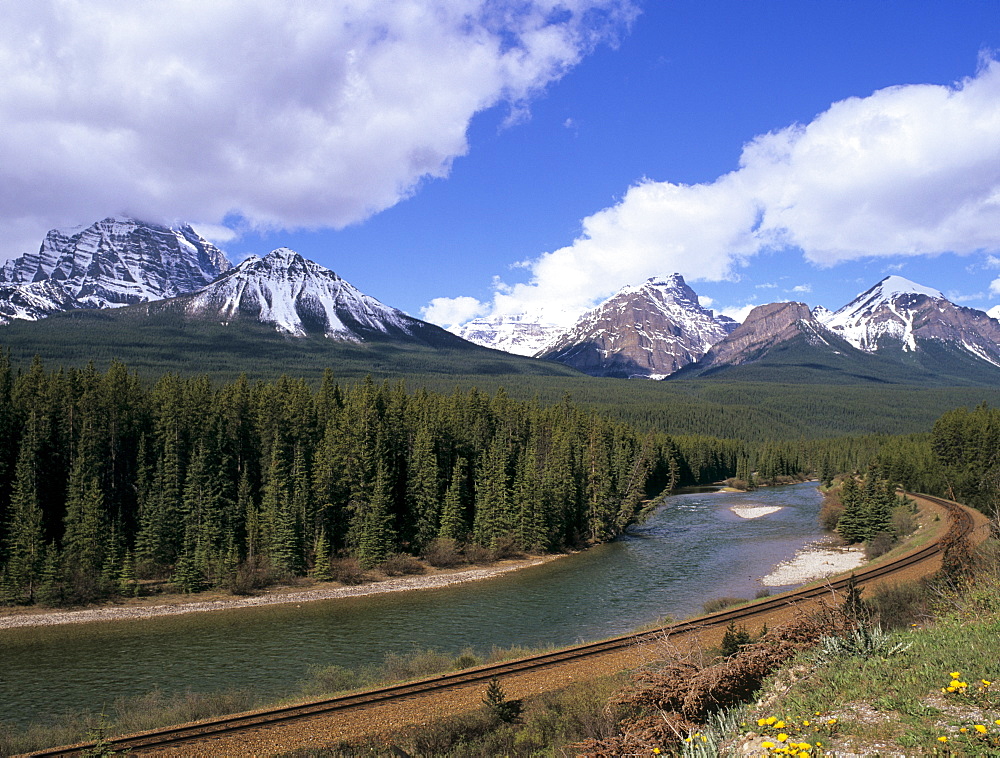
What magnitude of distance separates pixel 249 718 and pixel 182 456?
40012 millimetres

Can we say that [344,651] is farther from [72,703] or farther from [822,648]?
[822,648]

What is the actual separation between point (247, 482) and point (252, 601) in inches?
515

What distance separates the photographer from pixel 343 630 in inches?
1531

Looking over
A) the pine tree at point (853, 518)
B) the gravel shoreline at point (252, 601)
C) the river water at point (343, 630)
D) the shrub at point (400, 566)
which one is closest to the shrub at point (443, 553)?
the shrub at point (400, 566)

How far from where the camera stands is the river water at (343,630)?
3045 centimetres

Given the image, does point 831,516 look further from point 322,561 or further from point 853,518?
point 322,561

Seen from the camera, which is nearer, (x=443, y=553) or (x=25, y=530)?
(x=25, y=530)

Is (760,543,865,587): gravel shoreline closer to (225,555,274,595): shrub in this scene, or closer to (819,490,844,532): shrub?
(819,490,844,532): shrub

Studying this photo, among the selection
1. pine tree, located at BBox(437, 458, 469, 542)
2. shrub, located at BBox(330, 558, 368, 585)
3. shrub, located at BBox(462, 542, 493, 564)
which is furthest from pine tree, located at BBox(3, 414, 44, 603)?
shrub, located at BBox(462, 542, 493, 564)

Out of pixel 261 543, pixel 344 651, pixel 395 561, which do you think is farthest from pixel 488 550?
pixel 344 651

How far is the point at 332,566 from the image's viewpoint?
5391cm

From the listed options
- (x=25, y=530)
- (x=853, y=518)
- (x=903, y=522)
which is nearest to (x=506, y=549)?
(x=853, y=518)

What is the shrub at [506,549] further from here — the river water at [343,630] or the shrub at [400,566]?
the shrub at [400,566]

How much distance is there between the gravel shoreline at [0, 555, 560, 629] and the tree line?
8.63 feet
